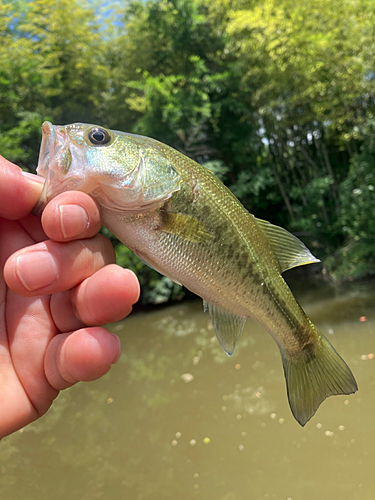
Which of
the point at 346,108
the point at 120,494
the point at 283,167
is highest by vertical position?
the point at 346,108

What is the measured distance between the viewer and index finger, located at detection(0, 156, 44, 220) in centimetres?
110

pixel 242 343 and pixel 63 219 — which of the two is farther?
pixel 242 343

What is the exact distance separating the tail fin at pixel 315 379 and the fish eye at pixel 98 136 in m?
1.13

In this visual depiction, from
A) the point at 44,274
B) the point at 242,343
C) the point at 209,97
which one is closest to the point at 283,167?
the point at 209,97

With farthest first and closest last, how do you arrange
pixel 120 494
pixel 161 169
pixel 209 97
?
1. pixel 209 97
2. pixel 120 494
3. pixel 161 169

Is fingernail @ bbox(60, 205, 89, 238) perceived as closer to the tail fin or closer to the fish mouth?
the fish mouth

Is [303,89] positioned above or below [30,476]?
above

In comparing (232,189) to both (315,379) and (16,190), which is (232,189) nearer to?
(315,379)

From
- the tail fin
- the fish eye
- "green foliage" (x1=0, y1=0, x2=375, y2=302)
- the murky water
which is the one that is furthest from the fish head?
"green foliage" (x1=0, y1=0, x2=375, y2=302)

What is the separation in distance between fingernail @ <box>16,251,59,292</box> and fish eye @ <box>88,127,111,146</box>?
417 mm

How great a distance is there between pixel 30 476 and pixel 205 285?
3793 millimetres

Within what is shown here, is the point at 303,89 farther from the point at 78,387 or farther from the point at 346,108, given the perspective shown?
the point at 78,387

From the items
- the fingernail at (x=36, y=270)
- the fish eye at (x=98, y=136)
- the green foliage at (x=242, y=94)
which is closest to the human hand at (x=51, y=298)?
the fingernail at (x=36, y=270)

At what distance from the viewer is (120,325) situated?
7.53 m
